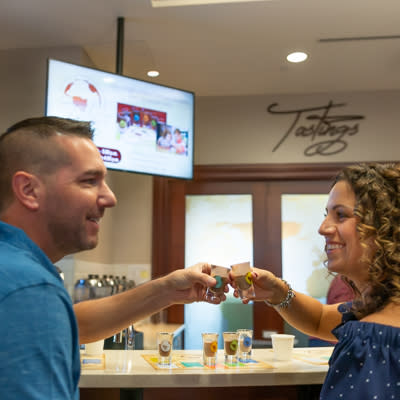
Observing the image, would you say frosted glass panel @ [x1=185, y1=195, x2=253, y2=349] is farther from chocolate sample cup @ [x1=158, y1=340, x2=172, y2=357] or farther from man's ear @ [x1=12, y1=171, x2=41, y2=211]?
man's ear @ [x1=12, y1=171, x2=41, y2=211]

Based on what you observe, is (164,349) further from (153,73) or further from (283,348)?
(153,73)

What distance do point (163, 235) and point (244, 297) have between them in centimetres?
279

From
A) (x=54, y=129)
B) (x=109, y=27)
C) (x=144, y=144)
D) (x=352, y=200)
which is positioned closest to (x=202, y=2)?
(x=109, y=27)

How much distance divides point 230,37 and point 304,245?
79.6 inches

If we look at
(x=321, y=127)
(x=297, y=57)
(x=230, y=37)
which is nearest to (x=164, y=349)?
(x=230, y=37)

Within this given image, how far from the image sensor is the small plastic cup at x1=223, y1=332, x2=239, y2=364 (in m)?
1.80

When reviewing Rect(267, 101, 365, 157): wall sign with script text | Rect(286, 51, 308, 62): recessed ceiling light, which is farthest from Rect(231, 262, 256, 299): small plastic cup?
Rect(267, 101, 365, 157): wall sign with script text

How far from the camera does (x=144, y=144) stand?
3.16 m

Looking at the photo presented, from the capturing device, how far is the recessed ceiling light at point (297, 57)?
380 cm

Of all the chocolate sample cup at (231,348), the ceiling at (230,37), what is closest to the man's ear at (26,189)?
the chocolate sample cup at (231,348)

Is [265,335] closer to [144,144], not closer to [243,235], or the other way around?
[243,235]

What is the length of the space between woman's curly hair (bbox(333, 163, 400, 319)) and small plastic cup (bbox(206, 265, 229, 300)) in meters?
0.47

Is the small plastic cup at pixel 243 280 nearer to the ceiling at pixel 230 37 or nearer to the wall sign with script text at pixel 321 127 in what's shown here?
the ceiling at pixel 230 37

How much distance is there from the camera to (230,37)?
3523mm
